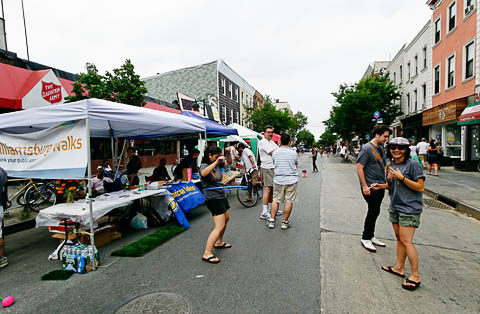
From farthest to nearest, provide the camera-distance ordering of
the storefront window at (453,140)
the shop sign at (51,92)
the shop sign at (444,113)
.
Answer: the storefront window at (453,140) → the shop sign at (444,113) → the shop sign at (51,92)

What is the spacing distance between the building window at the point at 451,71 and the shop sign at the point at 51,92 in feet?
68.0

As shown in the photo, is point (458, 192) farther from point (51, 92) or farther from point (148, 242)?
point (51, 92)

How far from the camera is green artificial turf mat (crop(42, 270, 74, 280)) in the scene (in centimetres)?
333

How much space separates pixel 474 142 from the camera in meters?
13.0

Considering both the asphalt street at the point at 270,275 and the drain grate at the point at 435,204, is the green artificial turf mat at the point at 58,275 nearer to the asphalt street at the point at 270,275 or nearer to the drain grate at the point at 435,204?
the asphalt street at the point at 270,275

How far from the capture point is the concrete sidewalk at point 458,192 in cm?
647

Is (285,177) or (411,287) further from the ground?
(285,177)

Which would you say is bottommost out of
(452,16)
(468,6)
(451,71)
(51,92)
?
(51,92)

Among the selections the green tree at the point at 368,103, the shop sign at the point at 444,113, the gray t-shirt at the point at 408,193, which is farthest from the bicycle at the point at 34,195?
the green tree at the point at 368,103

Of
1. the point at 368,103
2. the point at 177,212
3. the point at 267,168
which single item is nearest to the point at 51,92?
the point at 177,212

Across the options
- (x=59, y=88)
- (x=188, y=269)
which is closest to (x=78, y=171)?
(x=188, y=269)

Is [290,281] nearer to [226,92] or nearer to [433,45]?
[433,45]

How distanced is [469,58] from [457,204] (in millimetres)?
11084

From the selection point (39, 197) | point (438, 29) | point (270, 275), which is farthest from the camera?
point (438, 29)
